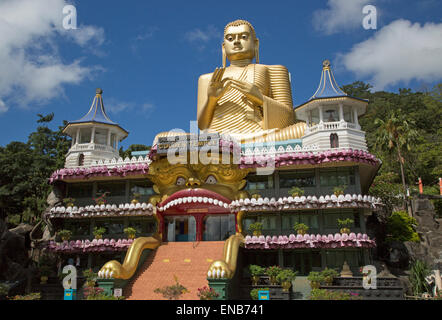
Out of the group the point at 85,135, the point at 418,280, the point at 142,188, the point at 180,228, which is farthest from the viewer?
the point at 85,135

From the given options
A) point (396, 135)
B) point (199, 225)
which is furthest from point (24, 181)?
point (396, 135)

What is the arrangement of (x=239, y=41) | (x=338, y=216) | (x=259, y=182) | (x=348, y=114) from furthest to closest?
(x=239, y=41)
(x=348, y=114)
(x=259, y=182)
(x=338, y=216)

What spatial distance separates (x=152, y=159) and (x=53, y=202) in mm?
8081

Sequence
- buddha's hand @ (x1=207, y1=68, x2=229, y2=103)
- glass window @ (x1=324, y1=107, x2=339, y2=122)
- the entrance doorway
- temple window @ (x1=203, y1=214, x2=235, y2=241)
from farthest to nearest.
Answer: buddha's hand @ (x1=207, y1=68, x2=229, y2=103) → the entrance doorway → glass window @ (x1=324, y1=107, x2=339, y2=122) → temple window @ (x1=203, y1=214, x2=235, y2=241)

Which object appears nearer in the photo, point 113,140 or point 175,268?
point 175,268

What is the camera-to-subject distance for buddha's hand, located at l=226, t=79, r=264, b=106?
26688mm

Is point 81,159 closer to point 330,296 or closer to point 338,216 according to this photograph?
point 338,216

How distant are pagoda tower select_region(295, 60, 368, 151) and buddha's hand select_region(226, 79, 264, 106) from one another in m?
3.23

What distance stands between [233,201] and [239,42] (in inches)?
583

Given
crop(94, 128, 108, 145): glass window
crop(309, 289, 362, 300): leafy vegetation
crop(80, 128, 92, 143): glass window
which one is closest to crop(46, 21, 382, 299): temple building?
crop(80, 128, 92, 143): glass window

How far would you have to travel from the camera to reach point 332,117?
25.0m

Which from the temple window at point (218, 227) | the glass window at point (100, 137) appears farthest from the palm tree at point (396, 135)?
the glass window at point (100, 137)

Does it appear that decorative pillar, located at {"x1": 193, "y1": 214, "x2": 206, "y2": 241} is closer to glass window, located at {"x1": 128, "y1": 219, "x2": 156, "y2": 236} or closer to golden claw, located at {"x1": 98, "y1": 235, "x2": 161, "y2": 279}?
golden claw, located at {"x1": 98, "y1": 235, "x2": 161, "y2": 279}

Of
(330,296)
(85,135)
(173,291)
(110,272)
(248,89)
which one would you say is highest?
(248,89)
